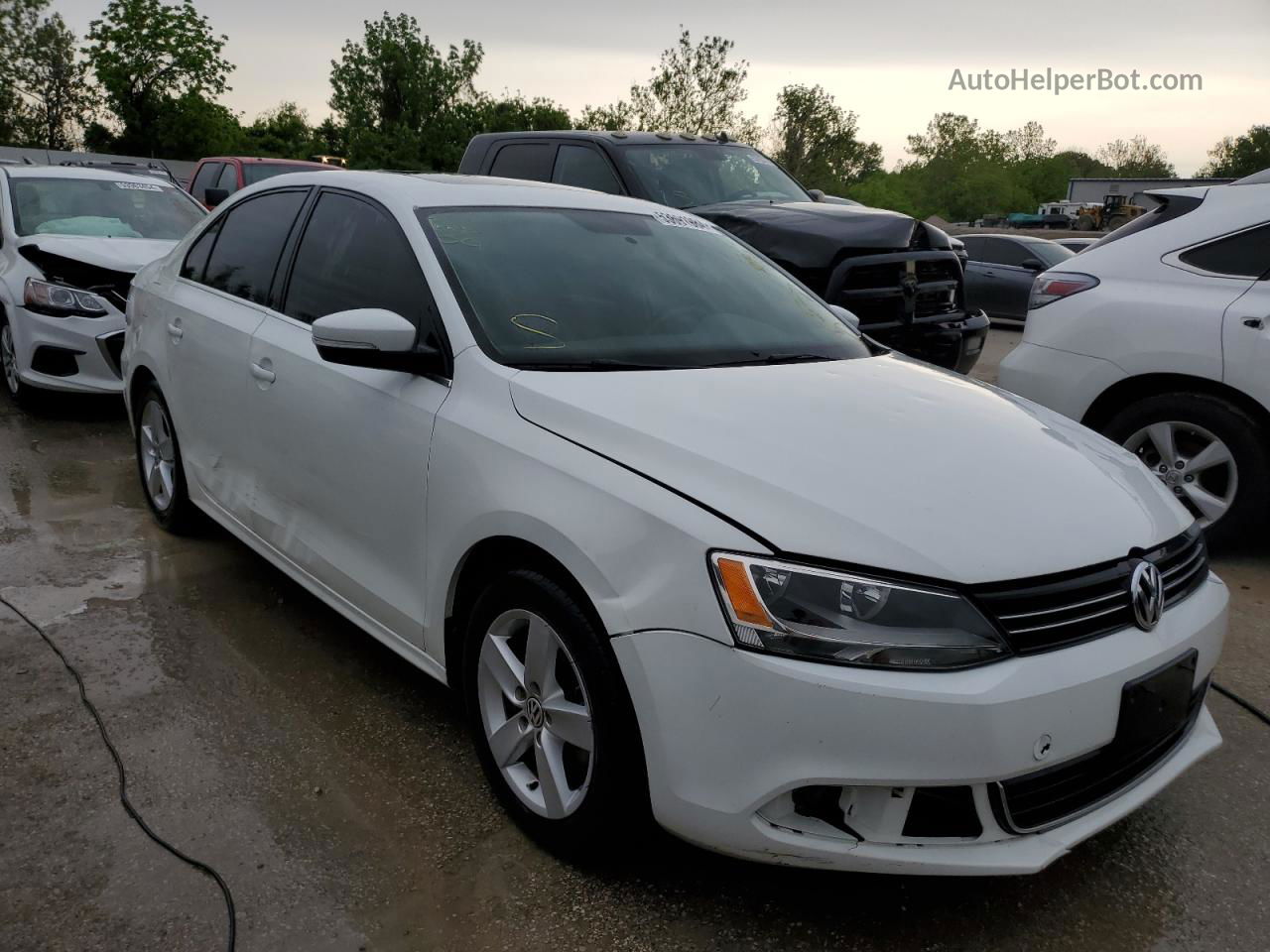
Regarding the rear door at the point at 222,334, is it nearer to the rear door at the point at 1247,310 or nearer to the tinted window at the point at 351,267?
the tinted window at the point at 351,267

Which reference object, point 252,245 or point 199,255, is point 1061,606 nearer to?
point 252,245

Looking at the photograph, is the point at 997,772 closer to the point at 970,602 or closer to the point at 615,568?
the point at 970,602

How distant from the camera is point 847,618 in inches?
80.0

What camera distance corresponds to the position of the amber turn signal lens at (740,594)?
2027 mm

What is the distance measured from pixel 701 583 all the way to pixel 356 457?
55.5 inches

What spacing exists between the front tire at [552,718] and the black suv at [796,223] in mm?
4160

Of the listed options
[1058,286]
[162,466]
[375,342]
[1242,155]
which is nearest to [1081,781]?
[375,342]

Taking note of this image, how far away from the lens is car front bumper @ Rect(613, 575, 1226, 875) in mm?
1980

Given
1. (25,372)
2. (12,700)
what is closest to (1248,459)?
(12,700)

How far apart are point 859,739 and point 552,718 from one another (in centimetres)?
78

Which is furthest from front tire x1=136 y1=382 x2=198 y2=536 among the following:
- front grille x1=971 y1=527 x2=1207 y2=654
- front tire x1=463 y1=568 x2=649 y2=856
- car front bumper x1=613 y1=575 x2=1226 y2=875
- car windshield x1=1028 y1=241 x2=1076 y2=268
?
car windshield x1=1028 y1=241 x2=1076 y2=268

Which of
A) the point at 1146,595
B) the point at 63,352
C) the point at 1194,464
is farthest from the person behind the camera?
the point at 63,352

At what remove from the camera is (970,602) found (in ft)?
6.77

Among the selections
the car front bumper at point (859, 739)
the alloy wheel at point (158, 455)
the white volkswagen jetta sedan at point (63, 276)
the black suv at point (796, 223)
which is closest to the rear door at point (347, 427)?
the car front bumper at point (859, 739)
